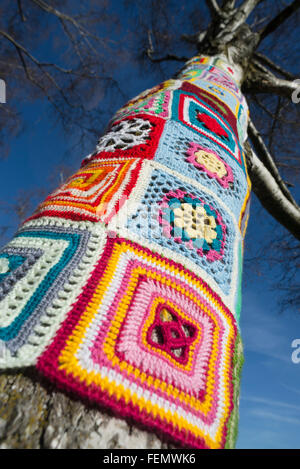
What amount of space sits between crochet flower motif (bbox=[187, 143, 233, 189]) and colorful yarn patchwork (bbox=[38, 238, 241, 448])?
291mm

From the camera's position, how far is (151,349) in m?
0.33

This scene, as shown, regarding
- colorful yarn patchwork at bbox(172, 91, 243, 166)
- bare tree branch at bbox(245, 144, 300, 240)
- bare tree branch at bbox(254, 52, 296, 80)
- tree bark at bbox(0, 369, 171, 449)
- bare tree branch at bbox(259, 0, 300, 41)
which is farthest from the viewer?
bare tree branch at bbox(254, 52, 296, 80)

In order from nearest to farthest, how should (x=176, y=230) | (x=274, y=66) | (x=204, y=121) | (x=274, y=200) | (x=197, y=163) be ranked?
1. (x=176, y=230)
2. (x=197, y=163)
3. (x=204, y=121)
4. (x=274, y=200)
5. (x=274, y=66)

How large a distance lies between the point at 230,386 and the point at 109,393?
186mm

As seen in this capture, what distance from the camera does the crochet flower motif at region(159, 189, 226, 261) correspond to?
49 cm

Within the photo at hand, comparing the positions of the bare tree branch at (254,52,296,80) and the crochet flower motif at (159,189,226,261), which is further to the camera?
the bare tree branch at (254,52,296,80)

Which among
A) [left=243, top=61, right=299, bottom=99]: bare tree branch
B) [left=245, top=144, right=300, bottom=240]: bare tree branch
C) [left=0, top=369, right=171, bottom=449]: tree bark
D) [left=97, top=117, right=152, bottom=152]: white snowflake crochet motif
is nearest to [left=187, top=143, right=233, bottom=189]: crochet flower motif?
[left=97, top=117, right=152, bottom=152]: white snowflake crochet motif

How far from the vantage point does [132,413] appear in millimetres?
276

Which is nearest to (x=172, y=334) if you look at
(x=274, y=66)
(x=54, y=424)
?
(x=54, y=424)

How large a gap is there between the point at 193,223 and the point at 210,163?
0.21 metres

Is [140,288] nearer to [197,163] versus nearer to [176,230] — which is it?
[176,230]

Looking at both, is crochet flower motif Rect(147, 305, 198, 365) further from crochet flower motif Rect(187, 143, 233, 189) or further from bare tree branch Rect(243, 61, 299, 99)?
bare tree branch Rect(243, 61, 299, 99)

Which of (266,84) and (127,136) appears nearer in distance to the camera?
(127,136)

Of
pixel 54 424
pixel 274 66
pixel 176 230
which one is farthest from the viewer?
pixel 274 66
